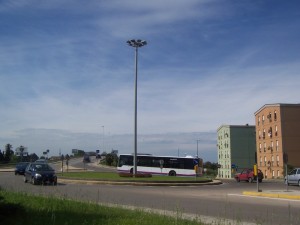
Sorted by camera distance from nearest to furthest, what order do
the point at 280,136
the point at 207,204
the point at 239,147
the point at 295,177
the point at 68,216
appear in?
the point at 68,216
the point at 207,204
the point at 295,177
the point at 280,136
the point at 239,147

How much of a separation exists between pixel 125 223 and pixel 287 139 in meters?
73.5

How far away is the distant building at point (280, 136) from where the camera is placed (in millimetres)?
77250

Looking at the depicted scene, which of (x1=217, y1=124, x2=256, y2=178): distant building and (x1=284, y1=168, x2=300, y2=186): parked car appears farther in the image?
(x1=217, y1=124, x2=256, y2=178): distant building

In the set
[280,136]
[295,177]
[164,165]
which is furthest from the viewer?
[280,136]

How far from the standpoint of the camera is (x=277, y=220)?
1271cm

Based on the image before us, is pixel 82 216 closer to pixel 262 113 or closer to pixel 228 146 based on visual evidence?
pixel 262 113

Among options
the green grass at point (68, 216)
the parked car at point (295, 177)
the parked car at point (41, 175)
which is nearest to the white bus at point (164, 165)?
the parked car at point (295, 177)

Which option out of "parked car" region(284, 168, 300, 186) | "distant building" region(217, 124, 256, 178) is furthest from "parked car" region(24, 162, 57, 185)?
"distant building" region(217, 124, 256, 178)

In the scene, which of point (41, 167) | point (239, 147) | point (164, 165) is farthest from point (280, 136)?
point (41, 167)

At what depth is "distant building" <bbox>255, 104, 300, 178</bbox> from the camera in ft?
253

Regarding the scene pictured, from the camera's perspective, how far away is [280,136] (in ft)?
257

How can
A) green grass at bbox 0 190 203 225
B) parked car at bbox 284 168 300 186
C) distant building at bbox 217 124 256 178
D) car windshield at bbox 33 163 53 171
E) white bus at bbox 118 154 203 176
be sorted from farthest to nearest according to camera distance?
distant building at bbox 217 124 256 178 → white bus at bbox 118 154 203 176 → parked car at bbox 284 168 300 186 → car windshield at bbox 33 163 53 171 → green grass at bbox 0 190 203 225

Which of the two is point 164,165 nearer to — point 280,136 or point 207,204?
point 280,136

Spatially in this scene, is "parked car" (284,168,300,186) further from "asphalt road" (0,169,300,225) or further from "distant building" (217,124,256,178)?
"distant building" (217,124,256,178)
